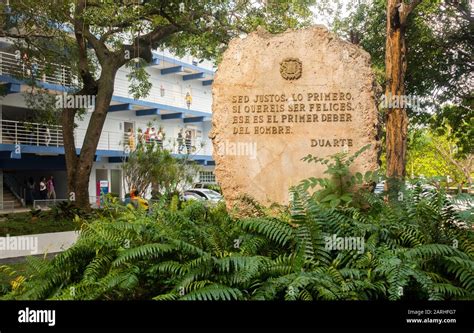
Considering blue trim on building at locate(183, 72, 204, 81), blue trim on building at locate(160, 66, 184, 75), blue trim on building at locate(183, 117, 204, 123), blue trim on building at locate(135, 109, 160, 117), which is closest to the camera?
blue trim on building at locate(135, 109, 160, 117)

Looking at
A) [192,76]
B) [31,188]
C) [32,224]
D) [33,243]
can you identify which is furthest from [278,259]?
[192,76]

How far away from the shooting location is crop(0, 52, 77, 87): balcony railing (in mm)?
16266

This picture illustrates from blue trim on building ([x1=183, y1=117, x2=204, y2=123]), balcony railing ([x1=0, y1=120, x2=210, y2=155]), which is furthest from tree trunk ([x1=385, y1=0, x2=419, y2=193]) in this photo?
blue trim on building ([x1=183, y1=117, x2=204, y2=123])

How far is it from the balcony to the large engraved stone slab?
11491mm

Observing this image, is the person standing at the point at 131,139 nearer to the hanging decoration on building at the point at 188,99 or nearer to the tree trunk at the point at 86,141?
the hanging decoration on building at the point at 188,99

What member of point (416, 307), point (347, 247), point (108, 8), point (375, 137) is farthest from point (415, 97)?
point (416, 307)

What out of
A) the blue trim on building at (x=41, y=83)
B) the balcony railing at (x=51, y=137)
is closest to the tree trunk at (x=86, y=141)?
the balcony railing at (x=51, y=137)

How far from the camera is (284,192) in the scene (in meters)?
8.25

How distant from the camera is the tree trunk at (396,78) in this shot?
1134cm

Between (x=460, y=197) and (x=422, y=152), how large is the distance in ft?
90.6

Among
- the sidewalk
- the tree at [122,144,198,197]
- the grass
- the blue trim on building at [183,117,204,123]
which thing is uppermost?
the blue trim on building at [183,117,204,123]

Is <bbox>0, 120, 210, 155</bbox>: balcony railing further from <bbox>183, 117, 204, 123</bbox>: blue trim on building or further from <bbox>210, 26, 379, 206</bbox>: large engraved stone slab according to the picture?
<bbox>210, 26, 379, 206</bbox>: large engraved stone slab

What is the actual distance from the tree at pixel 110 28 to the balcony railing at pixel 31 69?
330 mm

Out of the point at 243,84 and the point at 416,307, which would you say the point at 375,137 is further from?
the point at 416,307
